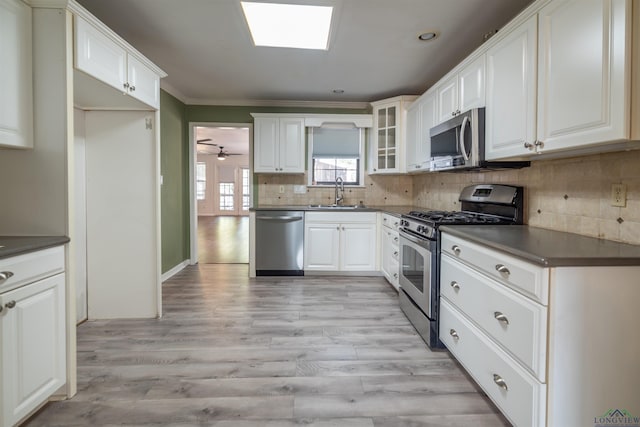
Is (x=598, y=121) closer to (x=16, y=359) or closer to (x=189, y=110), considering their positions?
(x=16, y=359)

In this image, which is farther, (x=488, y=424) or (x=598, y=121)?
(x=488, y=424)

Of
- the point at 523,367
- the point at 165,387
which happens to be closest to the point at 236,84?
the point at 165,387

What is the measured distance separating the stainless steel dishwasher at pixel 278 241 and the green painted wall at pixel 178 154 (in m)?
0.87

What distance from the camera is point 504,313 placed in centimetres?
147

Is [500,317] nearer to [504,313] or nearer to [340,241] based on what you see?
[504,313]

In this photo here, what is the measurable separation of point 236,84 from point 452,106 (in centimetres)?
245

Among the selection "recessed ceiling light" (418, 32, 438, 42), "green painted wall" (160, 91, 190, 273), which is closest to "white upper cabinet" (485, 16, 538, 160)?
"recessed ceiling light" (418, 32, 438, 42)

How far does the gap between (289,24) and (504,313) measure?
245cm

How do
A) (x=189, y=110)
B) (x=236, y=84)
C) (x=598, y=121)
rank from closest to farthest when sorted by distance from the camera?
(x=598, y=121) → (x=236, y=84) → (x=189, y=110)

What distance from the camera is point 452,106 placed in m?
2.69

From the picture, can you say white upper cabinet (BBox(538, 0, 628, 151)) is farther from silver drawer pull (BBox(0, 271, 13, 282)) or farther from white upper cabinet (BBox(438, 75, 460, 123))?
silver drawer pull (BBox(0, 271, 13, 282))

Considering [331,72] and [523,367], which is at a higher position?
[331,72]

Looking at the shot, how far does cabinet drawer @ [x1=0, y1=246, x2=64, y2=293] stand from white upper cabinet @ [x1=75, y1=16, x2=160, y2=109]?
102 cm

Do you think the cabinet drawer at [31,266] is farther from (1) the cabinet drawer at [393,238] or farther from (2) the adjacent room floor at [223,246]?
(2) the adjacent room floor at [223,246]
